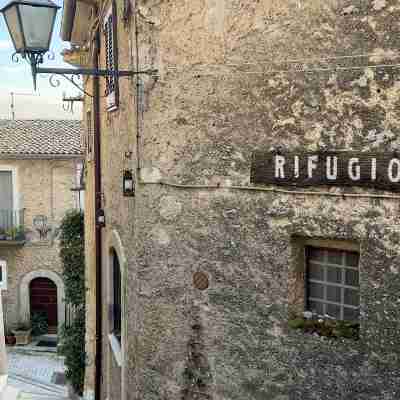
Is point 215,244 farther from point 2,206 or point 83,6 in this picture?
point 2,206

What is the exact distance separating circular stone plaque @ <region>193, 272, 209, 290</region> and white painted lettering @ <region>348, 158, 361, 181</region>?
1728mm

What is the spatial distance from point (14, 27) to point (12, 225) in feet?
54.1

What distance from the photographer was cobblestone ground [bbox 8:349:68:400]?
14647 mm

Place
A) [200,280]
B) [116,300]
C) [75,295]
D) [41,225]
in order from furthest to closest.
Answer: [41,225], [75,295], [116,300], [200,280]

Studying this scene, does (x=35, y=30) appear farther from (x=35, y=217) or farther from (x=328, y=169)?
(x=35, y=217)

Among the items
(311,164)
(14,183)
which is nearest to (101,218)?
(311,164)

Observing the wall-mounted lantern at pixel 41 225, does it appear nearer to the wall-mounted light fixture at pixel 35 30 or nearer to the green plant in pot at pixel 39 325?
the green plant in pot at pixel 39 325

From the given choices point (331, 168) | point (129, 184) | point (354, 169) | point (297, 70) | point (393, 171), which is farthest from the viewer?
point (129, 184)

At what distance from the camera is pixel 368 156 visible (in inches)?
177

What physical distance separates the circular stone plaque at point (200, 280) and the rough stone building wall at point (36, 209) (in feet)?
54.3

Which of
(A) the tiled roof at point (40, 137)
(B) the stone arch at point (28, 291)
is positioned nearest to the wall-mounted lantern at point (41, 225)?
(B) the stone arch at point (28, 291)

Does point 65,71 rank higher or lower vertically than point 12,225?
higher

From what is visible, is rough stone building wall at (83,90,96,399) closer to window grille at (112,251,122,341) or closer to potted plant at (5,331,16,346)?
window grille at (112,251,122,341)

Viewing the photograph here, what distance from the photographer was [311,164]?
4793mm
